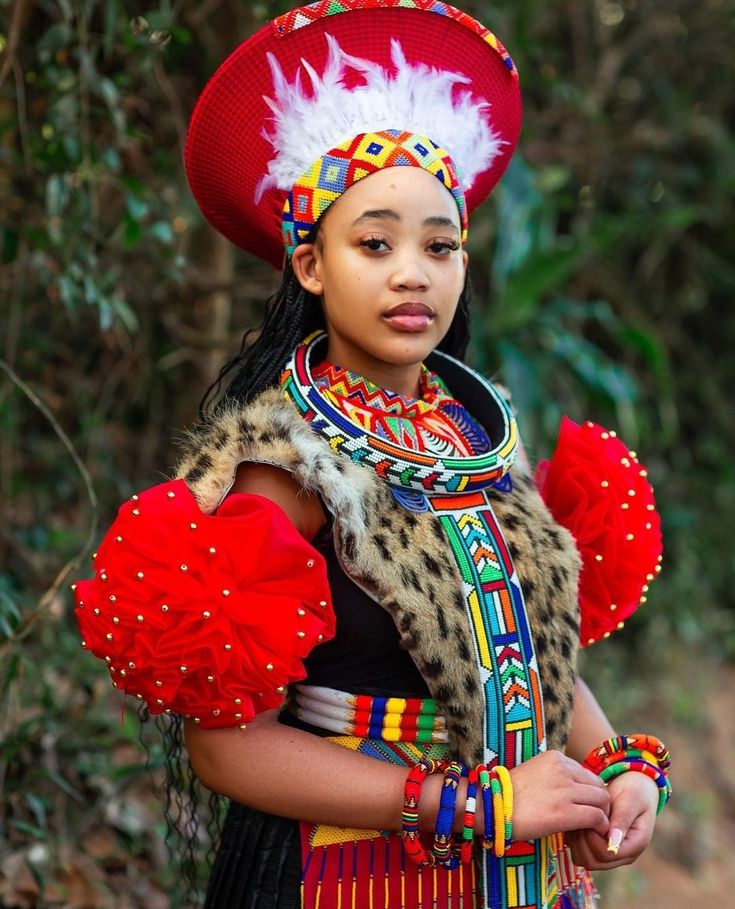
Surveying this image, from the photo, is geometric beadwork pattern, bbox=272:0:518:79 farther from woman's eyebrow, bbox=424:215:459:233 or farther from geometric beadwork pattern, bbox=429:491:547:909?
geometric beadwork pattern, bbox=429:491:547:909

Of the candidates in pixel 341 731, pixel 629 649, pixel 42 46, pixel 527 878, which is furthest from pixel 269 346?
pixel 629 649

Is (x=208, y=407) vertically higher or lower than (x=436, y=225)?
lower

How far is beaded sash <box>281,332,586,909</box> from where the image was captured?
59.6 inches

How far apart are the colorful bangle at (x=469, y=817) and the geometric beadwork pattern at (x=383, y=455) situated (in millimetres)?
420

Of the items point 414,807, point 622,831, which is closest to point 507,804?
point 414,807

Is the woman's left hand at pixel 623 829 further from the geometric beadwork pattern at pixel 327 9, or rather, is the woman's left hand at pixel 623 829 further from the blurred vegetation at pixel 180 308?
the geometric beadwork pattern at pixel 327 9

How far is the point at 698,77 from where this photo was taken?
5.56m

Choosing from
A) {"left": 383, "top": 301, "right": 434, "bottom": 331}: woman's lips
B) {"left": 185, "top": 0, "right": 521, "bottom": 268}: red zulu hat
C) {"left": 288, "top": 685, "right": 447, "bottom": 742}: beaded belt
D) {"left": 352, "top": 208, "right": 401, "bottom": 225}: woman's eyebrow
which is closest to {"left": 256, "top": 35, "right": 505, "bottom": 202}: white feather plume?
{"left": 185, "top": 0, "right": 521, "bottom": 268}: red zulu hat

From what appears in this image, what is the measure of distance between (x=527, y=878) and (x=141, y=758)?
5.82ft

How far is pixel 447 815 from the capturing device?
140 centimetres

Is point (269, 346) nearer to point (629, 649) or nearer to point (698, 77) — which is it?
point (629, 649)

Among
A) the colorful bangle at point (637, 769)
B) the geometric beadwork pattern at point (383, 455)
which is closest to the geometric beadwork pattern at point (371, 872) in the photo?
the colorful bangle at point (637, 769)

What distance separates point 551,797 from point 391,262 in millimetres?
804

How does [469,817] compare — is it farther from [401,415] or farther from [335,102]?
[335,102]
